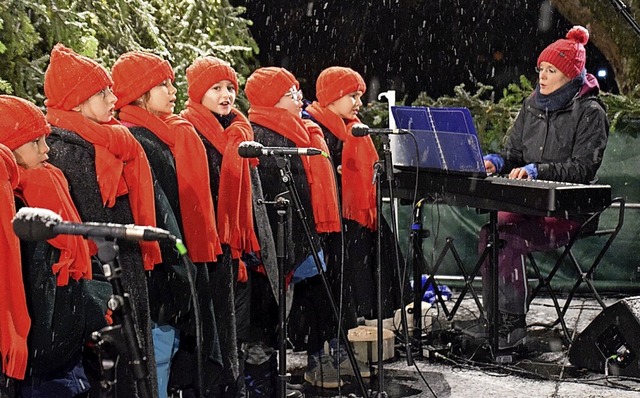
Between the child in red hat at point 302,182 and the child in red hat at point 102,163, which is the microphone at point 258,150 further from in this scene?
the child in red hat at point 302,182

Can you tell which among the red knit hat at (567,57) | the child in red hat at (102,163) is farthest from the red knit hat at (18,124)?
the red knit hat at (567,57)

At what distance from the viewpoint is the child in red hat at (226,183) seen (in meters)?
4.39

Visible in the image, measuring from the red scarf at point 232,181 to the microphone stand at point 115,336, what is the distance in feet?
6.79

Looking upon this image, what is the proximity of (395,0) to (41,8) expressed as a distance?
8.97 meters

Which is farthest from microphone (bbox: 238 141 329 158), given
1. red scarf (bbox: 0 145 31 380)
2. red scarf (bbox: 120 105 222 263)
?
red scarf (bbox: 0 145 31 380)

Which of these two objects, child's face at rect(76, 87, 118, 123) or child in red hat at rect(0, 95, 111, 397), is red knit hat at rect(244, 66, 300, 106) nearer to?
child's face at rect(76, 87, 118, 123)

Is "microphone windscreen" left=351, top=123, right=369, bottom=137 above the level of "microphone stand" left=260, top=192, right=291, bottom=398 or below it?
above

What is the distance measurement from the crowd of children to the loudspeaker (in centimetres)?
134

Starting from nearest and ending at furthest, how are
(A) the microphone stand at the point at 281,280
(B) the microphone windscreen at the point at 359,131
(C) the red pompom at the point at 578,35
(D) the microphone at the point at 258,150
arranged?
(D) the microphone at the point at 258,150
(A) the microphone stand at the point at 281,280
(B) the microphone windscreen at the point at 359,131
(C) the red pompom at the point at 578,35

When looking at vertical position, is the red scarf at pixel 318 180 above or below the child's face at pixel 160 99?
below

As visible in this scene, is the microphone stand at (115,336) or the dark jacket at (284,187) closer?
the microphone stand at (115,336)

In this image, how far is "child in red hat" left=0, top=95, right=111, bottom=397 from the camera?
339 centimetres

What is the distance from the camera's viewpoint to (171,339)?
4254mm

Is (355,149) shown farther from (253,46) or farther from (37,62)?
(253,46)
